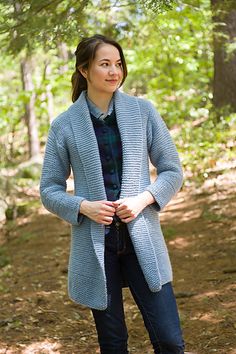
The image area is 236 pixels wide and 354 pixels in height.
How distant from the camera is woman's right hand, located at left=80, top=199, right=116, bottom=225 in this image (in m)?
2.16

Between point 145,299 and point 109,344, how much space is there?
28 centimetres

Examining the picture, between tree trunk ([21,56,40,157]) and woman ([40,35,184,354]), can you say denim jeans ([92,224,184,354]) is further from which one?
tree trunk ([21,56,40,157])

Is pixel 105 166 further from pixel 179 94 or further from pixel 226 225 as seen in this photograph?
pixel 179 94

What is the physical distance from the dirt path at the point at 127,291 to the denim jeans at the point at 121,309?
1.19 meters

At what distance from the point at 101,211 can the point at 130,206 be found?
4.8 inches

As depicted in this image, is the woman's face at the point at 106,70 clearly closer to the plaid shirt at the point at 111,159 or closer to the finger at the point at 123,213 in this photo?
the plaid shirt at the point at 111,159

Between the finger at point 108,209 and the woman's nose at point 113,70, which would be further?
the woman's nose at point 113,70

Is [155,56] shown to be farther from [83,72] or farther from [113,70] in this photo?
[113,70]

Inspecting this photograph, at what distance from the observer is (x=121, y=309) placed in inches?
92.6

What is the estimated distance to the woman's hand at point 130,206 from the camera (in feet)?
7.13

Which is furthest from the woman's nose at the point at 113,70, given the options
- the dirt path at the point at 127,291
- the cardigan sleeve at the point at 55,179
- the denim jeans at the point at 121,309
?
the dirt path at the point at 127,291

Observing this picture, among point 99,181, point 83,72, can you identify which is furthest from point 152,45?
point 99,181

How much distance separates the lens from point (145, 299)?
225 cm

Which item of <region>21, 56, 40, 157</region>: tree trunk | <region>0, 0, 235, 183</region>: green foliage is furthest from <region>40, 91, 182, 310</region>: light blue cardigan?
<region>21, 56, 40, 157</region>: tree trunk
